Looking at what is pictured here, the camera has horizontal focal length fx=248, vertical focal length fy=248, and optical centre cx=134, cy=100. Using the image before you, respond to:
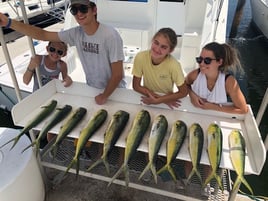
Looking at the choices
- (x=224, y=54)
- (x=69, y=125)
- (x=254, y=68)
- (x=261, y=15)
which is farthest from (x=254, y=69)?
(x=69, y=125)

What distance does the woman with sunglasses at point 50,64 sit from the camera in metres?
2.48

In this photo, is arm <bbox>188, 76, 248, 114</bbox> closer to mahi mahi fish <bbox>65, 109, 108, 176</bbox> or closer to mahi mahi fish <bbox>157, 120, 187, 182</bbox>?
mahi mahi fish <bbox>157, 120, 187, 182</bbox>

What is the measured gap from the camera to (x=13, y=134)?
7.14 ft

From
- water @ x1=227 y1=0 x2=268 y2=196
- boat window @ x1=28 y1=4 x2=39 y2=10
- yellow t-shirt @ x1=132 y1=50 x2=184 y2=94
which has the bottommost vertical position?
water @ x1=227 y1=0 x2=268 y2=196

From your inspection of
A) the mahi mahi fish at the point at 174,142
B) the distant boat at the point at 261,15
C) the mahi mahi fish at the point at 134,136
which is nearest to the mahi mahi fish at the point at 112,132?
the mahi mahi fish at the point at 134,136

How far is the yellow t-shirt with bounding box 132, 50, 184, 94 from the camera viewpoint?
210 cm

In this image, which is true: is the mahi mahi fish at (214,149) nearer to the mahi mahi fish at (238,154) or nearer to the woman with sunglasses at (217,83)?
the mahi mahi fish at (238,154)

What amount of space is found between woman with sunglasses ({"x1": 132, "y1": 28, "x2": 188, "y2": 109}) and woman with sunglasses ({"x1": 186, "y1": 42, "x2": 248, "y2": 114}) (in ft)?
0.51

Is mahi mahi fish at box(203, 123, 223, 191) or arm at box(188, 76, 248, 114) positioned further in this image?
arm at box(188, 76, 248, 114)

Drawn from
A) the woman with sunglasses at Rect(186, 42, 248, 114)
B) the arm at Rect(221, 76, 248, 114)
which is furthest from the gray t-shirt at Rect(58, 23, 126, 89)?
the arm at Rect(221, 76, 248, 114)

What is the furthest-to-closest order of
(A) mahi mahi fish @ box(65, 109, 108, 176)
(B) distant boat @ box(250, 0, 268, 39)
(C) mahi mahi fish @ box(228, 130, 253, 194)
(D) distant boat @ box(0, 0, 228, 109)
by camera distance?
(B) distant boat @ box(250, 0, 268, 39)
(D) distant boat @ box(0, 0, 228, 109)
(A) mahi mahi fish @ box(65, 109, 108, 176)
(C) mahi mahi fish @ box(228, 130, 253, 194)

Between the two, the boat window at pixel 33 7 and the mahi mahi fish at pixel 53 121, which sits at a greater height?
the mahi mahi fish at pixel 53 121

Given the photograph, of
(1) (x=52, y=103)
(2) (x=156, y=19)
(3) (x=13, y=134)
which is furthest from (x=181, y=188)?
(2) (x=156, y=19)

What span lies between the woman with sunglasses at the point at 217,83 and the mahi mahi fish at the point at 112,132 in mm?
608
